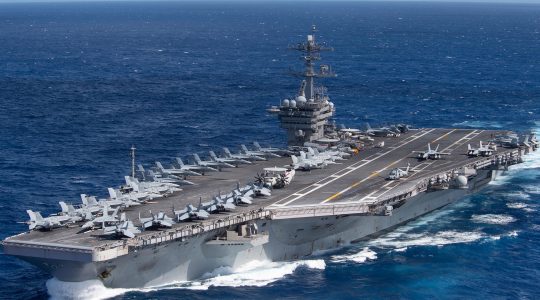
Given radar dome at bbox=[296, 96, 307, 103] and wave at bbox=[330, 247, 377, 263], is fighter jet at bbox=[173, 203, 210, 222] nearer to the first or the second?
wave at bbox=[330, 247, 377, 263]

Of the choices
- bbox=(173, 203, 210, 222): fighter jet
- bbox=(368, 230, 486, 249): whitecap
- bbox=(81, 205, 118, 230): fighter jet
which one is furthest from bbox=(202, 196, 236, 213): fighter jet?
bbox=(368, 230, 486, 249): whitecap

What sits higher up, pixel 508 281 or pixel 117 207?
pixel 117 207

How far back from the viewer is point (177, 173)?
45594 mm

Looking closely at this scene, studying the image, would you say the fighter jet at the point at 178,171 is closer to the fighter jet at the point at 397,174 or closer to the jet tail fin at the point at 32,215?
the fighter jet at the point at 397,174

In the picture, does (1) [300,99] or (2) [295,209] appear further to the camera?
(1) [300,99]

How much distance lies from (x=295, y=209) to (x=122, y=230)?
8.09m

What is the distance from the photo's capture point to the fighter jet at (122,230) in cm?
3328

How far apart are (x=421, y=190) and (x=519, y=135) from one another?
1542 cm

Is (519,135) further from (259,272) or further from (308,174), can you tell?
(259,272)

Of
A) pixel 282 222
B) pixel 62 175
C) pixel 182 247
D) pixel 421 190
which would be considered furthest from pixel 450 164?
pixel 62 175

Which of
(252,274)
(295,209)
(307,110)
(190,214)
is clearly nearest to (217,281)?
(252,274)

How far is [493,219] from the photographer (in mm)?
46219

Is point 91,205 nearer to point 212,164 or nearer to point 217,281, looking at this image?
point 217,281

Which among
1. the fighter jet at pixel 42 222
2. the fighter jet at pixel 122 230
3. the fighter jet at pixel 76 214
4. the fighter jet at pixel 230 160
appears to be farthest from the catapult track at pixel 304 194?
the fighter jet at pixel 76 214
